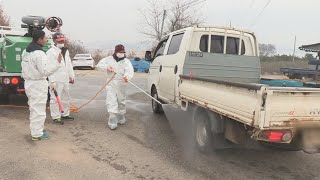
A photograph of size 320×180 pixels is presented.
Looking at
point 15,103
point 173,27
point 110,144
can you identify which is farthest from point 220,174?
point 173,27

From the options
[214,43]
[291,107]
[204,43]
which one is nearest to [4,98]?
[204,43]

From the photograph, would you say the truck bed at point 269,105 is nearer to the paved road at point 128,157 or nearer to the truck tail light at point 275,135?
the truck tail light at point 275,135

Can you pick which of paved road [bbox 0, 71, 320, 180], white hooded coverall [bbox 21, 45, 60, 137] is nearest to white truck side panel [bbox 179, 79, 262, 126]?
paved road [bbox 0, 71, 320, 180]

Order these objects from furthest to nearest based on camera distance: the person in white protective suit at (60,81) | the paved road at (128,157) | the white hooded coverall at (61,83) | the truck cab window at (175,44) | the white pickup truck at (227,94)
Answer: the white hooded coverall at (61,83) < the person in white protective suit at (60,81) < the truck cab window at (175,44) < the paved road at (128,157) < the white pickup truck at (227,94)

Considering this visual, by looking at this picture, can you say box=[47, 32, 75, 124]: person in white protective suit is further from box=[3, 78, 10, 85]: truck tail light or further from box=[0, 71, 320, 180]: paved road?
box=[3, 78, 10, 85]: truck tail light

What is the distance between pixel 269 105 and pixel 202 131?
2.04 m

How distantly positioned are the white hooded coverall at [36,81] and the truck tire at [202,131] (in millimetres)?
2574

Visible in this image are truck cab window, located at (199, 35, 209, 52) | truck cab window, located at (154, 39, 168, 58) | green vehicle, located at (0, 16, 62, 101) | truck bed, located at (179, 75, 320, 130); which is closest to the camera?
truck bed, located at (179, 75, 320, 130)

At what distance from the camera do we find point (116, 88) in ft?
25.8

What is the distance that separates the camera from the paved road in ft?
16.9

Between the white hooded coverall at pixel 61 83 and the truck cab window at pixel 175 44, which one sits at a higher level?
the truck cab window at pixel 175 44

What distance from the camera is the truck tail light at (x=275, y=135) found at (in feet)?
14.4

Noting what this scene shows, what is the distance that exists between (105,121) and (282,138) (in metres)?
4.85

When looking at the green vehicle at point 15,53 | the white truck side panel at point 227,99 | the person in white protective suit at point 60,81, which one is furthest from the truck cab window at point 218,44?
the green vehicle at point 15,53
